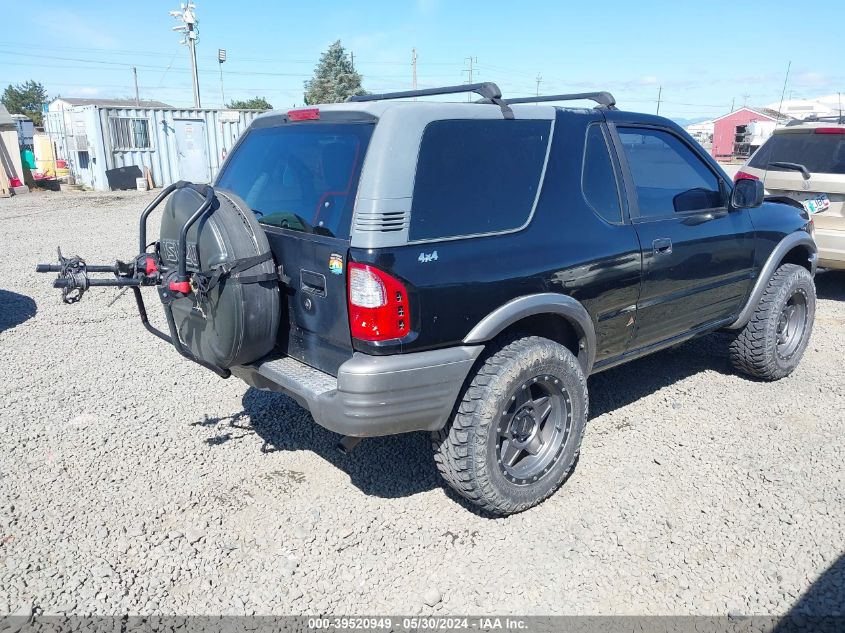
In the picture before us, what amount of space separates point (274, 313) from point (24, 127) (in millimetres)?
30870

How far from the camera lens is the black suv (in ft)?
9.07

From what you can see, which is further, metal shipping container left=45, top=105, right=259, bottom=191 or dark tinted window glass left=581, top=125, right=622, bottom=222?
metal shipping container left=45, top=105, right=259, bottom=191

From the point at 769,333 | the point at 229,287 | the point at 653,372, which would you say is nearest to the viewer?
the point at 229,287

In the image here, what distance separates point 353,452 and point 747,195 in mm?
2995

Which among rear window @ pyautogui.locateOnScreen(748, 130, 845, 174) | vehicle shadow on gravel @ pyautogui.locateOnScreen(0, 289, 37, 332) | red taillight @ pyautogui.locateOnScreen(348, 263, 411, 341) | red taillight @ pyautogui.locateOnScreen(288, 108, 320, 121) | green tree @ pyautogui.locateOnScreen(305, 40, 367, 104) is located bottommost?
vehicle shadow on gravel @ pyautogui.locateOnScreen(0, 289, 37, 332)

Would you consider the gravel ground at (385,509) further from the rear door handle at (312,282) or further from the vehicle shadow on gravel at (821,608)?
the rear door handle at (312,282)

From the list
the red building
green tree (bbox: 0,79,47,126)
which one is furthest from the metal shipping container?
green tree (bbox: 0,79,47,126)

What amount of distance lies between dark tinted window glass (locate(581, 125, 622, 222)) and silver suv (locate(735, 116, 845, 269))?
3.90 m

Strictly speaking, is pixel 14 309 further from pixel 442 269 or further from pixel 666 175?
pixel 666 175

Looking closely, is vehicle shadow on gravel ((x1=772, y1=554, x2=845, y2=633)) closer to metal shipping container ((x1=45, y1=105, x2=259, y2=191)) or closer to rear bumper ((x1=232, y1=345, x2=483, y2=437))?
rear bumper ((x1=232, y1=345, x2=483, y2=437))

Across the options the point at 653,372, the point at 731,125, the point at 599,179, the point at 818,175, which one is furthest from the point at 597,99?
the point at 731,125

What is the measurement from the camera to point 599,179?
3.57 meters

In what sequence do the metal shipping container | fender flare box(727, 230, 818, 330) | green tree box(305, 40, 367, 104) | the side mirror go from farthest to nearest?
→ green tree box(305, 40, 367, 104), the metal shipping container, fender flare box(727, 230, 818, 330), the side mirror

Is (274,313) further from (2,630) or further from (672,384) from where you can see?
(672,384)
